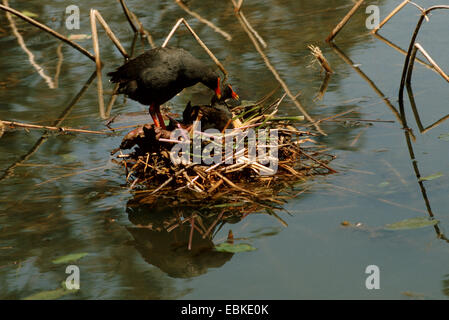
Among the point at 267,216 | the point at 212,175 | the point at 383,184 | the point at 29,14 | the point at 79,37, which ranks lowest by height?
the point at 267,216

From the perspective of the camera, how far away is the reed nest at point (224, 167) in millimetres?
4469

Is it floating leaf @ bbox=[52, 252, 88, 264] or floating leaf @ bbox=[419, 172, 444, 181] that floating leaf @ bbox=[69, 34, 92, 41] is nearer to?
floating leaf @ bbox=[52, 252, 88, 264]

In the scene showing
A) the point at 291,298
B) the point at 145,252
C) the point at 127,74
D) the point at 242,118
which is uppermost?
the point at 127,74

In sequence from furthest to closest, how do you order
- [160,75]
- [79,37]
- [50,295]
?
[79,37], [160,75], [50,295]

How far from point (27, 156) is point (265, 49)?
2.92 meters

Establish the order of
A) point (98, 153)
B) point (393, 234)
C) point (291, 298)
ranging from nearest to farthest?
point (291, 298)
point (393, 234)
point (98, 153)

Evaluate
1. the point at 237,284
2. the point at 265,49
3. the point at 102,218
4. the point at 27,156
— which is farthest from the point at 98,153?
the point at 265,49

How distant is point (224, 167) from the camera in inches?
178

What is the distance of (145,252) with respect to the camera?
13.0 feet

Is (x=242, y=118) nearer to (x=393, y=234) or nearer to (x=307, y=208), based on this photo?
(x=307, y=208)

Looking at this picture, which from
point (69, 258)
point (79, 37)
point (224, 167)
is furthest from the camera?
point (79, 37)

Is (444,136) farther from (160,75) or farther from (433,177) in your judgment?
(160,75)

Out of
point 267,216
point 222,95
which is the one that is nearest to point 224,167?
point 267,216

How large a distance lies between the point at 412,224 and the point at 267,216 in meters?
0.86
